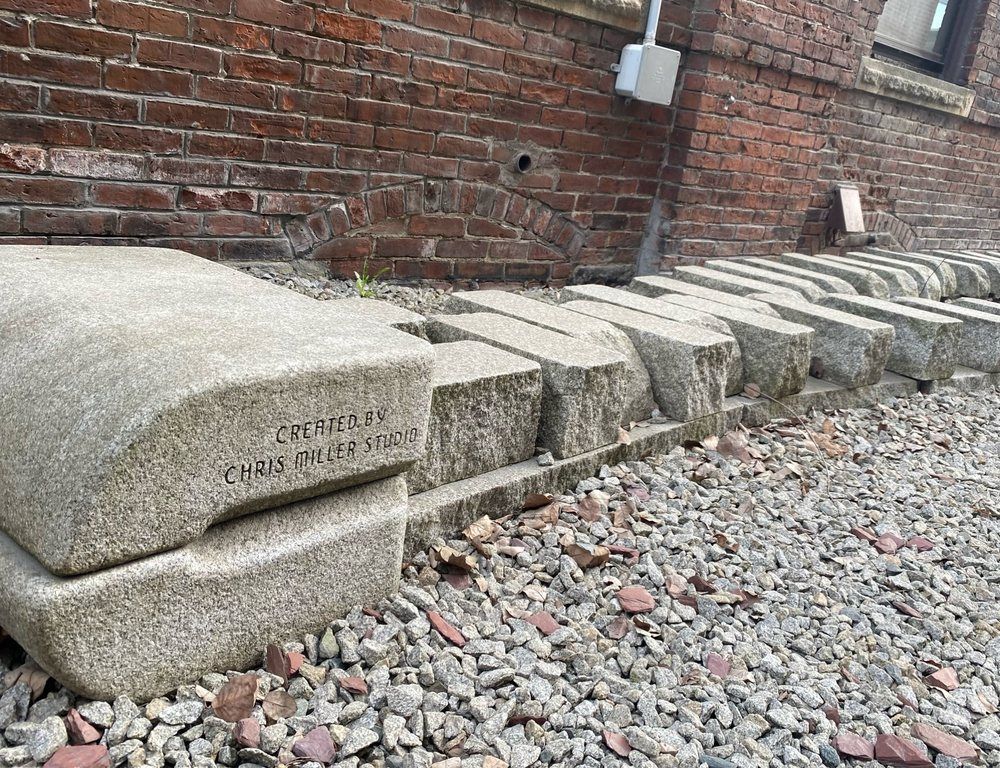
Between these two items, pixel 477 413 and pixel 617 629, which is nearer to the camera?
pixel 617 629

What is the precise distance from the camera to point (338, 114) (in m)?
3.34

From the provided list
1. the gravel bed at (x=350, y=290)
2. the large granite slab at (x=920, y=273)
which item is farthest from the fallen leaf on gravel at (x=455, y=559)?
the large granite slab at (x=920, y=273)

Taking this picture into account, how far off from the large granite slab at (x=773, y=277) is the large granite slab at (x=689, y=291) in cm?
47

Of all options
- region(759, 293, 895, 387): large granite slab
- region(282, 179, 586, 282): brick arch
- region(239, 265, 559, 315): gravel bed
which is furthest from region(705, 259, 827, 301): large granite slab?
region(239, 265, 559, 315): gravel bed

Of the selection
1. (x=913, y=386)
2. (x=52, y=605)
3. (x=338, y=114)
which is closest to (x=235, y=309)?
(x=52, y=605)

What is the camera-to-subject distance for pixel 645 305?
3.29 meters

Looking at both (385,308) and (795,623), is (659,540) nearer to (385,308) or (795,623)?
(795,623)

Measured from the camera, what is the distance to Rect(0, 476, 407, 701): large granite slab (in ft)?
4.30

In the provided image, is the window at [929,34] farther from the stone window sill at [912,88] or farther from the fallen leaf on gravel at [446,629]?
the fallen leaf on gravel at [446,629]

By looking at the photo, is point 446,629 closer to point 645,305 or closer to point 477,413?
point 477,413

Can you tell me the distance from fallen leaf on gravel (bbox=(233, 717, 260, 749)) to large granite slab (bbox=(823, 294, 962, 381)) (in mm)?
3245

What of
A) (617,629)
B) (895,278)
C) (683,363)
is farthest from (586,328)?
(895,278)

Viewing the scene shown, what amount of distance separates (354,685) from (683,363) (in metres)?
1.57

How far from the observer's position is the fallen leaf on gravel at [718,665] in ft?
5.77
